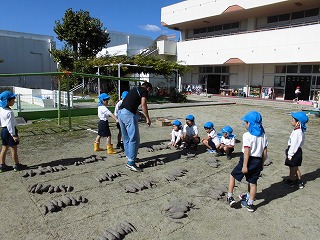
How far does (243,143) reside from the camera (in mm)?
3547

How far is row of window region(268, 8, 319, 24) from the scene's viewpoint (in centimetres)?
→ 2198

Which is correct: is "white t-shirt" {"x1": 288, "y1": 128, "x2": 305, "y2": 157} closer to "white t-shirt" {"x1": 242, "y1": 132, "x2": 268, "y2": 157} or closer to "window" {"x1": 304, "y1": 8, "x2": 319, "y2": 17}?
"white t-shirt" {"x1": 242, "y1": 132, "x2": 268, "y2": 157}

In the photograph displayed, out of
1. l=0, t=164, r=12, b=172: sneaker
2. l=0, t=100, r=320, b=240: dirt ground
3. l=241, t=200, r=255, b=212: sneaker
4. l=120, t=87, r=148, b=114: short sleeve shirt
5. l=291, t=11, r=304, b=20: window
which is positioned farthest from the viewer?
l=291, t=11, r=304, b=20: window

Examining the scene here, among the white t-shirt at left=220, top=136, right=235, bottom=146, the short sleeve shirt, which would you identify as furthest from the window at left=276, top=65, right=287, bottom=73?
the short sleeve shirt

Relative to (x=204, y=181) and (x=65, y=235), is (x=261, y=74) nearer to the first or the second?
(x=204, y=181)

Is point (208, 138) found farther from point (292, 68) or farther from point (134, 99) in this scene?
point (292, 68)

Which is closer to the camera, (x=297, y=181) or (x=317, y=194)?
(x=317, y=194)

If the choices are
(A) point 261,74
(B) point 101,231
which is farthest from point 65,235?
(A) point 261,74

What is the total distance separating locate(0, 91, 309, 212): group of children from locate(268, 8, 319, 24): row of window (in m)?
21.6

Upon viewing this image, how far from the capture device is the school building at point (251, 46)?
70.2 feet

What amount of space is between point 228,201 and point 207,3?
27.3 m

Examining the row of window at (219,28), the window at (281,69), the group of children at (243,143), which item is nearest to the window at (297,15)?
the window at (281,69)

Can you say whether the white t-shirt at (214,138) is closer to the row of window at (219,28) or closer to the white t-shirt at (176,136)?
the white t-shirt at (176,136)

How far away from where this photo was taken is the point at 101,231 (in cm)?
306
